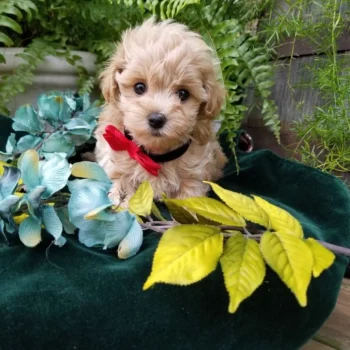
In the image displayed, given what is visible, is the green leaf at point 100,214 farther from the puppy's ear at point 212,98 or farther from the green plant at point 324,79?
the green plant at point 324,79

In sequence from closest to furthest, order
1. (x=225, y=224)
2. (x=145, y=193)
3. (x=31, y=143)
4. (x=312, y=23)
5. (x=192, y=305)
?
(x=225, y=224) → (x=192, y=305) → (x=145, y=193) → (x=31, y=143) → (x=312, y=23)

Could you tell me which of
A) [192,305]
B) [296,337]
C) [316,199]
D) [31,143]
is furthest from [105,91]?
[296,337]

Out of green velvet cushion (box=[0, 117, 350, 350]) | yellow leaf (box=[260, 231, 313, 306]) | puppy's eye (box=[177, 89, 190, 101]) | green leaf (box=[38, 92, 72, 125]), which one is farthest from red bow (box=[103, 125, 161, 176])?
yellow leaf (box=[260, 231, 313, 306])

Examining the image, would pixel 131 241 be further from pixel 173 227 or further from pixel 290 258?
pixel 290 258

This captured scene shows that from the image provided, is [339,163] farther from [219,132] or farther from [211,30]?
[211,30]

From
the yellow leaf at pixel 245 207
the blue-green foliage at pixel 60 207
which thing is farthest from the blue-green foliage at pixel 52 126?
the yellow leaf at pixel 245 207
